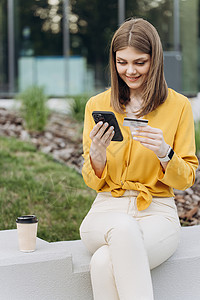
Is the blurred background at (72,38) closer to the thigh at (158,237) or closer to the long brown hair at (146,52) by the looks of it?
the long brown hair at (146,52)

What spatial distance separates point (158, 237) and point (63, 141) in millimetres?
3319

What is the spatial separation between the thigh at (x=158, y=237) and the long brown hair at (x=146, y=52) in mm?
600

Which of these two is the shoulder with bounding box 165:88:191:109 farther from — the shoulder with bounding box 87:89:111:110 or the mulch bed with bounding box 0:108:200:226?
the mulch bed with bounding box 0:108:200:226

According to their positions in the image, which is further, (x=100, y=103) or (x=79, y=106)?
(x=79, y=106)

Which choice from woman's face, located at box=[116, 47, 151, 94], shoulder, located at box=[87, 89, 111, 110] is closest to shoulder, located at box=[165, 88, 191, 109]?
woman's face, located at box=[116, 47, 151, 94]

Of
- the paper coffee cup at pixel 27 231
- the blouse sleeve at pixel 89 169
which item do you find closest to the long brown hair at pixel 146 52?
the blouse sleeve at pixel 89 169

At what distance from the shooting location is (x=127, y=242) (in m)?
2.34

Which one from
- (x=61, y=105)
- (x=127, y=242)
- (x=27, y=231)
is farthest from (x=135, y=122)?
(x=61, y=105)

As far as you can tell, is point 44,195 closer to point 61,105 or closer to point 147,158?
point 147,158

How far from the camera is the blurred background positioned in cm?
913

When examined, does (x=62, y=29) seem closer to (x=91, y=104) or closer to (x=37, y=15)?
(x=37, y=15)

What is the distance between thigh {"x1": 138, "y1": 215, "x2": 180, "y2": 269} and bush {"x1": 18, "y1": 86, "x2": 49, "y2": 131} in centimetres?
347

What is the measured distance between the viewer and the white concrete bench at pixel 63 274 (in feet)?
8.36

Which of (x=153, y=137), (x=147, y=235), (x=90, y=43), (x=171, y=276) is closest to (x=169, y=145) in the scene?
(x=153, y=137)
